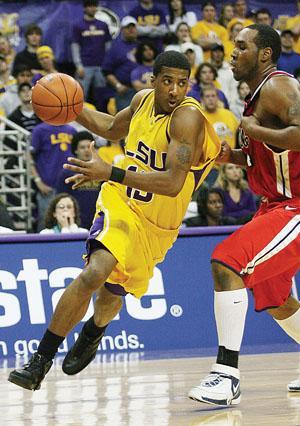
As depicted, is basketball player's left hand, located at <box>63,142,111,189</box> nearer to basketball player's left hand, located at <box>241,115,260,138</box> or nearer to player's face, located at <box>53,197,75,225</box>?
basketball player's left hand, located at <box>241,115,260,138</box>

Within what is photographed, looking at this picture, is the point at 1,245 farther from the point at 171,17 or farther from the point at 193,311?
the point at 171,17

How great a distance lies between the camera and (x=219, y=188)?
10.2m

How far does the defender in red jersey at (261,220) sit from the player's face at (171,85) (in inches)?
12.4

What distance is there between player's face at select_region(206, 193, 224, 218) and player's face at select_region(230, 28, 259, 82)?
429cm

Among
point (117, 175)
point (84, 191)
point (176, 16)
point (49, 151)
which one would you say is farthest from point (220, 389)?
point (176, 16)

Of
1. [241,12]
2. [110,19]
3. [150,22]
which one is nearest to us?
[150,22]

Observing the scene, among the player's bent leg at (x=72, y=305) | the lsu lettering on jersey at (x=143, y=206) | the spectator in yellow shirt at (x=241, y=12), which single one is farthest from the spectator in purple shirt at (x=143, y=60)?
the player's bent leg at (x=72, y=305)

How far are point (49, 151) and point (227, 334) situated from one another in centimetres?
592

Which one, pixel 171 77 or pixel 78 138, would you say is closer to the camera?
pixel 171 77

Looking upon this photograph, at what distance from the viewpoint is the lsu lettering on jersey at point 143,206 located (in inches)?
223

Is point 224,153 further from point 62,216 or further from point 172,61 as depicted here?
point 62,216

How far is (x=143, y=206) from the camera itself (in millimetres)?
5785

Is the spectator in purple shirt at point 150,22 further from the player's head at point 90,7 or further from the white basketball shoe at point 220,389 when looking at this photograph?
the white basketball shoe at point 220,389

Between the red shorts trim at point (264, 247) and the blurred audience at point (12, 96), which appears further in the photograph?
the blurred audience at point (12, 96)
